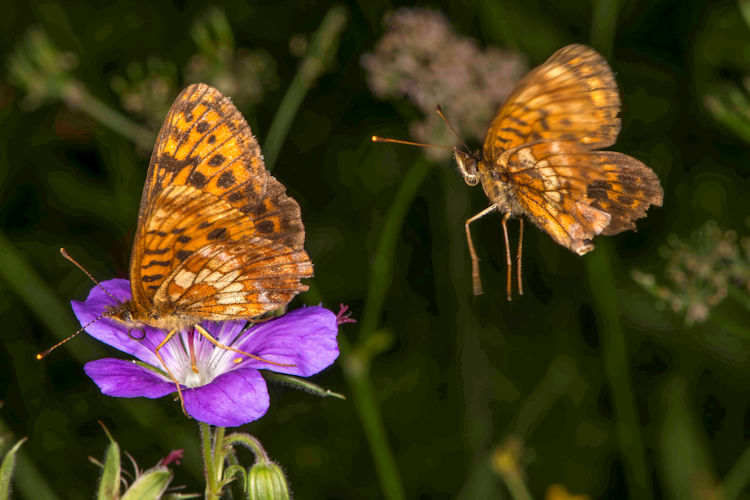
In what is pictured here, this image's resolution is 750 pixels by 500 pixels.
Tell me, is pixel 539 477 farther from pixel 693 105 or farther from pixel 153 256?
pixel 153 256

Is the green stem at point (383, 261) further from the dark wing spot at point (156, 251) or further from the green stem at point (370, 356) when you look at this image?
the dark wing spot at point (156, 251)

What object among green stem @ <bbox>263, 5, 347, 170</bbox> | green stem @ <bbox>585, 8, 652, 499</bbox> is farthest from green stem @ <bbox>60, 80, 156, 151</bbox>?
green stem @ <bbox>585, 8, 652, 499</bbox>

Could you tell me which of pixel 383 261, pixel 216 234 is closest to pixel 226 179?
pixel 216 234

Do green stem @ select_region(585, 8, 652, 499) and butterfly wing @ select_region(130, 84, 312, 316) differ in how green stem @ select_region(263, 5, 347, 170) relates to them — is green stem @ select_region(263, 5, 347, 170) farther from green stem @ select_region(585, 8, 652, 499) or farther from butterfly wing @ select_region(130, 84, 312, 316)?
butterfly wing @ select_region(130, 84, 312, 316)

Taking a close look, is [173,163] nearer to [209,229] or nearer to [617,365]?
[209,229]

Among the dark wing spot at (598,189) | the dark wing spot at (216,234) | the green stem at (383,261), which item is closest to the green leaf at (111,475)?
the dark wing spot at (216,234)

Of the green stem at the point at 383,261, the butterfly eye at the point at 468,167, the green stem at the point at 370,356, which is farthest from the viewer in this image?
the green stem at the point at 383,261

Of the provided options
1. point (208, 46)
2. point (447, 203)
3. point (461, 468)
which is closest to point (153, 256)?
point (208, 46)
